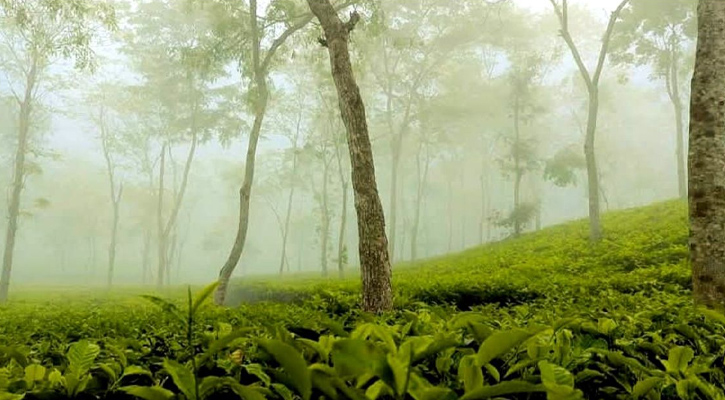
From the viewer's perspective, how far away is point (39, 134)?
36.9 m

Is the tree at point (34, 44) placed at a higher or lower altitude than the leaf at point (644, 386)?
higher

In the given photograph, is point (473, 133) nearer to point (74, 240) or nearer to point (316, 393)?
point (316, 393)

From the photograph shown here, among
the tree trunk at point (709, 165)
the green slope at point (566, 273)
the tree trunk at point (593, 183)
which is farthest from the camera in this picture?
the tree trunk at point (593, 183)

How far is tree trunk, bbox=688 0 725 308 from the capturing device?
173 inches

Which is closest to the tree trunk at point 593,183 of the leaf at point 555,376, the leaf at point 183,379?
the leaf at point 555,376

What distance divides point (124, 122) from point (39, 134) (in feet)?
21.2

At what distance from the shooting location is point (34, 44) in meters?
20.3

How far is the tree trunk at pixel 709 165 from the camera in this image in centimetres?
441

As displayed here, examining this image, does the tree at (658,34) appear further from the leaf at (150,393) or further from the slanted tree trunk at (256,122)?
the leaf at (150,393)

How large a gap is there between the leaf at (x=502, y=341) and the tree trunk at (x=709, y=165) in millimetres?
4198

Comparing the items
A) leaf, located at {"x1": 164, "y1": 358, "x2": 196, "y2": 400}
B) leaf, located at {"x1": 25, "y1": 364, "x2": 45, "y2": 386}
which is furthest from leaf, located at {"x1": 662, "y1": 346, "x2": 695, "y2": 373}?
leaf, located at {"x1": 25, "y1": 364, "x2": 45, "y2": 386}

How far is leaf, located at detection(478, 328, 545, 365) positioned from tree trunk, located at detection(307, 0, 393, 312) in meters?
5.22

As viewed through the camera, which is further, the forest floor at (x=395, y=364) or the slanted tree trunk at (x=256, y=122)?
the slanted tree trunk at (x=256, y=122)

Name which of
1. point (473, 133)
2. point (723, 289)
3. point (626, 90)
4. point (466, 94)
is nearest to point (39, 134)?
point (466, 94)
